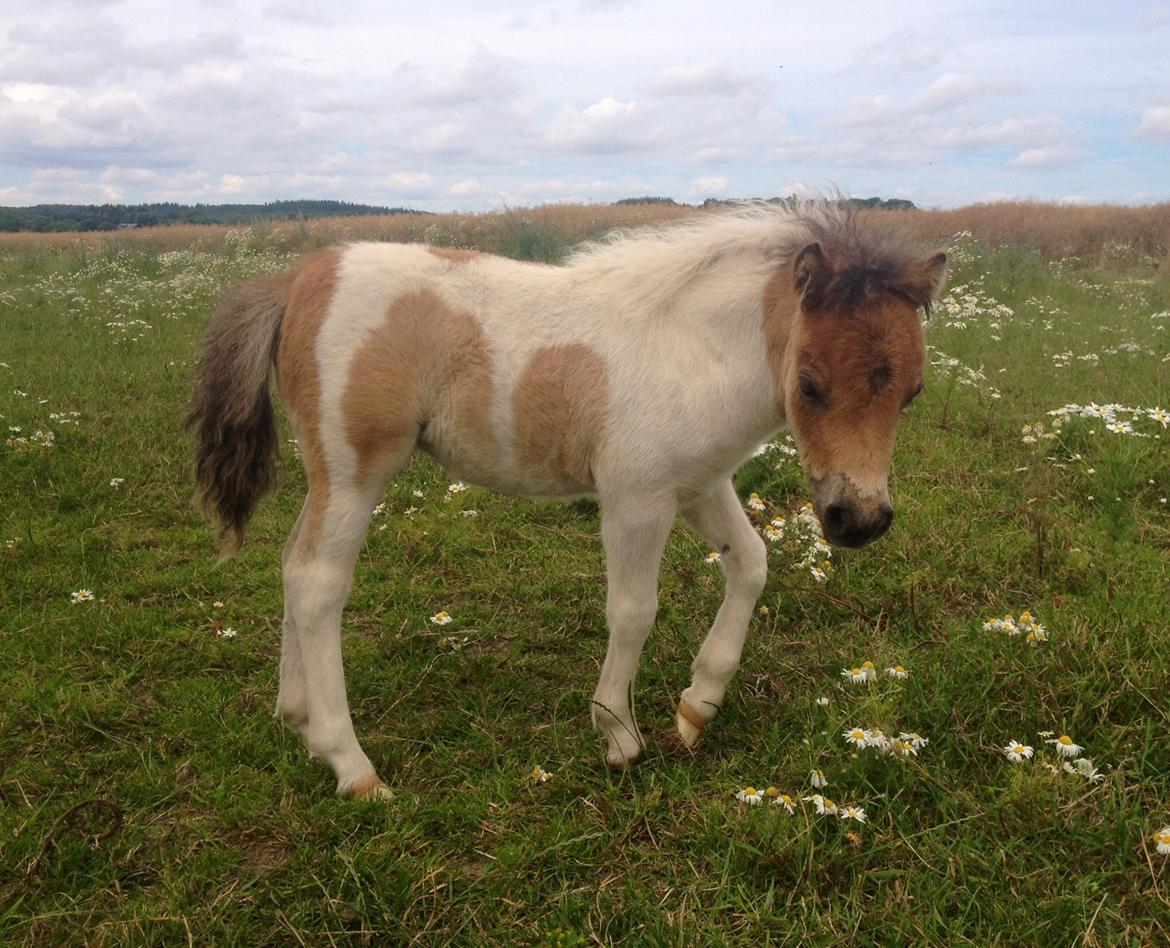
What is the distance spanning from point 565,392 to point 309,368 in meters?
0.90

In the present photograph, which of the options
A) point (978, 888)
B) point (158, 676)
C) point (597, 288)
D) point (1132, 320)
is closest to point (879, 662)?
point (978, 888)

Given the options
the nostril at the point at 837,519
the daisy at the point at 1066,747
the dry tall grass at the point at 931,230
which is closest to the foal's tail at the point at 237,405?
the nostril at the point at 837,519

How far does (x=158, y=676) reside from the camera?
374 cm

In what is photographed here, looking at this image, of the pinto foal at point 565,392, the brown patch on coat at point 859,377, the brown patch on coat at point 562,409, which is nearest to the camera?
the brown patch on coat at point 859,377

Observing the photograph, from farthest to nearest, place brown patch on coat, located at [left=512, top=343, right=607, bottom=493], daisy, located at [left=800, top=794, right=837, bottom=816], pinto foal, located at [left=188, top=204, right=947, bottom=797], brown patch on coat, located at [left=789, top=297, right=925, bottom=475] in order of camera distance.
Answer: brown patch on coat, located at [left=512, top=343, right=607, bottom=493], pinto foal, located at [left=188, top=204, right=947, bottom=797], brown patch on coat, located at [left=789, top=297, right=925, bottom=475], daisy, located at [left=800, top=794, right=837, bottom=816]

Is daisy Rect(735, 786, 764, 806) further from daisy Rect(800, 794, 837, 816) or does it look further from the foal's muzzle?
the foal's muzzle

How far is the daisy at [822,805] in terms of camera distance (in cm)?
249

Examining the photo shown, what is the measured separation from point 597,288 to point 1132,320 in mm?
9420

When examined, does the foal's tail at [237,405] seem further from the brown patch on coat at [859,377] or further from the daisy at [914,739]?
the daisy at [914,739]

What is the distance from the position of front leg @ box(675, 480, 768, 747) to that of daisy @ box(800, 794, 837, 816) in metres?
0.71

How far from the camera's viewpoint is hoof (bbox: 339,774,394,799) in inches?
114

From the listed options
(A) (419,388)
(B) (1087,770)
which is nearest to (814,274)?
(A) (419,388)

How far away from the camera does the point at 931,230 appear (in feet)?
59.5

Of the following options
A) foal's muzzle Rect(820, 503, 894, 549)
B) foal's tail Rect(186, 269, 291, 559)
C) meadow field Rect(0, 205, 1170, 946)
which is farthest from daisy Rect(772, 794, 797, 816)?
foal's tail Rect(186, 269, 291, 559)
